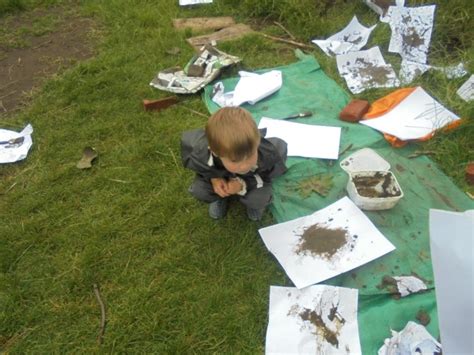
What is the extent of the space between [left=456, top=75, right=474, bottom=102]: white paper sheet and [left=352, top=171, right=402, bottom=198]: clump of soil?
3.08ft

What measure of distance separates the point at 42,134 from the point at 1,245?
89 centimetres

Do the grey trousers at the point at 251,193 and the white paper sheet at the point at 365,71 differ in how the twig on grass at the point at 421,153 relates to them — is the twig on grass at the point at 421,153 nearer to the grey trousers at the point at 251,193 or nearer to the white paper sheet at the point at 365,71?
the white paper sheet at the point at 365,71

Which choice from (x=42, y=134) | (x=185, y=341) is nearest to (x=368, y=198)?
(x=185, y=341)

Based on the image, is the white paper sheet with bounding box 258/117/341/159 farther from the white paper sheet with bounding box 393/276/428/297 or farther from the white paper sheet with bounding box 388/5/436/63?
the white paper sheet with bounding box 388/5/436/63

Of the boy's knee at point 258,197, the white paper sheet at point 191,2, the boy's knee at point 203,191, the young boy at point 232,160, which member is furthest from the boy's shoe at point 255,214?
the white paper sheet at point 191,2

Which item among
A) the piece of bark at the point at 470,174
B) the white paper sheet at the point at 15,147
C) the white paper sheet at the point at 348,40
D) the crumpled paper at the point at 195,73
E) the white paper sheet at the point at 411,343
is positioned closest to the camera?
the white paper sheet at the point at 411,343

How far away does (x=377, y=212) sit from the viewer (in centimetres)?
216

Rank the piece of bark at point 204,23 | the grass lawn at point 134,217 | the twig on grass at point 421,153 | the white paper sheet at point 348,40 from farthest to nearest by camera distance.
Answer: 1. the piece of bark at point 204,23
2. the white paper sheet at point 348,40
3. the twig on grass at point 421,153
4. the grass lawn at point 134,217

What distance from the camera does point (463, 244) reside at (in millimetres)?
1146

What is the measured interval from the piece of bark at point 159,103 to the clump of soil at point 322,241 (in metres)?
1.39

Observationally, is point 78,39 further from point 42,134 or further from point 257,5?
point 257,5

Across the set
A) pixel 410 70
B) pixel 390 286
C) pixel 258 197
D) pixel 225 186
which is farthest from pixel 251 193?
pixel 410 70

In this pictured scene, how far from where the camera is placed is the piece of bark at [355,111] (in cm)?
264

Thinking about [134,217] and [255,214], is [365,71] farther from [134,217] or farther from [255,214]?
[134,217]
